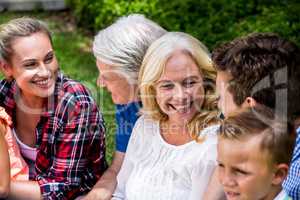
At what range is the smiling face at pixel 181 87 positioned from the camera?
124 inches

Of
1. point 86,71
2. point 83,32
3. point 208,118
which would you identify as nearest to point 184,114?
point 208,118

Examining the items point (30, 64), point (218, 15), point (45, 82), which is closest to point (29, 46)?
point (30, 64)

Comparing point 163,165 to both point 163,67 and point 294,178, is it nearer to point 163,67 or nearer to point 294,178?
point 163,67

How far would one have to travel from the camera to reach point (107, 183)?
3.54 meters

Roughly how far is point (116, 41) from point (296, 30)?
2.39 metres

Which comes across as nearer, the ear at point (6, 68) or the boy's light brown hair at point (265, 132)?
the boy's light brown hair at point (265, 132)

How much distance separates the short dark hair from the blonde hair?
25 cm

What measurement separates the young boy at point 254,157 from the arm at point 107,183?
1110 millimetres

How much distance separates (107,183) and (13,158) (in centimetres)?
50

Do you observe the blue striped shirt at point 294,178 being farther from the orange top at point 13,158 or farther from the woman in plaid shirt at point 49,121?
the orange top at point 13,158

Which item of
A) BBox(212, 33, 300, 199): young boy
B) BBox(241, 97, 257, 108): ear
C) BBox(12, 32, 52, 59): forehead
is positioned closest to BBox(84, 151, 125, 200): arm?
BBox(12, 32, 52, 59): forehead

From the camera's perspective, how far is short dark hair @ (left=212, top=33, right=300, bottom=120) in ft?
9.16

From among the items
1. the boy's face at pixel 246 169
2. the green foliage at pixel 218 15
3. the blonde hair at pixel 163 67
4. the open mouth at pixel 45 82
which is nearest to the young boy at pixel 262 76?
the blonde hair at pixel 163 67

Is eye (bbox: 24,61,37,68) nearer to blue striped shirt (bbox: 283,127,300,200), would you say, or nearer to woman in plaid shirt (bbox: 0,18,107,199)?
woman in plaid shirt (bbox: 0,18,107,199)
